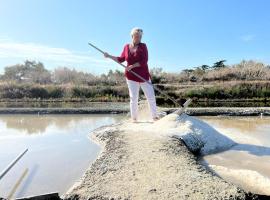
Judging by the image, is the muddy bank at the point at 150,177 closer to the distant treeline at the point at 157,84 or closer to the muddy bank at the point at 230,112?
the muddy bank at the point at 230,112

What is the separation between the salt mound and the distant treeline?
919cm

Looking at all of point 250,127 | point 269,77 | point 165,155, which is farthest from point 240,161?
point 269,77

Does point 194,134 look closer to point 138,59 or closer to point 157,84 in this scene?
point 138,59

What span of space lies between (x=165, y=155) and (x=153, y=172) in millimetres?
535

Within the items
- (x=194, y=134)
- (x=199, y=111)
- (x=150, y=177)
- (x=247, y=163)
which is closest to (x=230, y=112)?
(x=199, y=111)

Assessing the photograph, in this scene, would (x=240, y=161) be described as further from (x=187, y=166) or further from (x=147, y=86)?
(x=147, y=86)

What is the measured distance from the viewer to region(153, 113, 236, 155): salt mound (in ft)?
15.0

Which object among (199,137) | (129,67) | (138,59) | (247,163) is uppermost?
(138,59)

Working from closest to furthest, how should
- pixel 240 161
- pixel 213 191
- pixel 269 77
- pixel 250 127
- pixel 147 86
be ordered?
1. pixel 213 191
2. pixel 240 161
3. pixel 147 86
4. pixel 250 127
5. pixel 269 77

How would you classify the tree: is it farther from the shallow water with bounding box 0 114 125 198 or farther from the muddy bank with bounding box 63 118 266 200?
the muddy bank with bounding box 63 118 266 200

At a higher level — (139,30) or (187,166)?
(139,30)

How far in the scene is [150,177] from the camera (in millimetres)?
3025

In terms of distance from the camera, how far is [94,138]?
18.5 feet

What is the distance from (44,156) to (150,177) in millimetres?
1853
